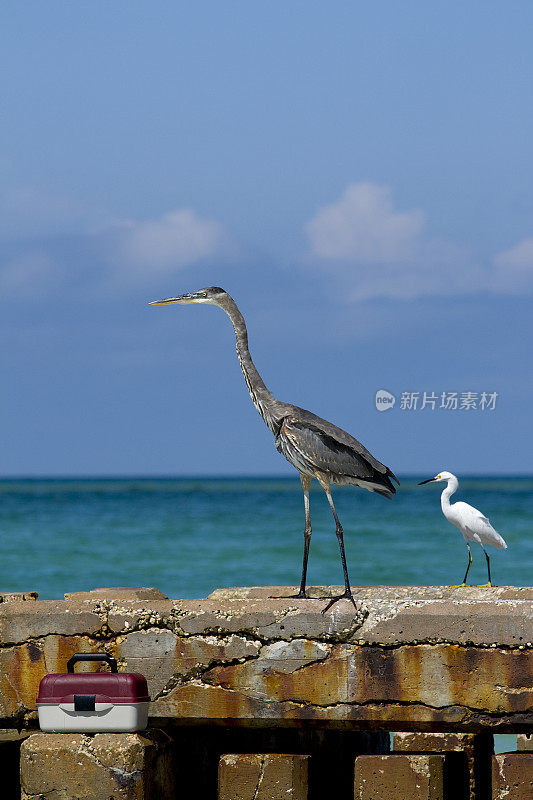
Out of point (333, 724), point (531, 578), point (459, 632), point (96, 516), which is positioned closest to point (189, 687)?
point (333, 724)

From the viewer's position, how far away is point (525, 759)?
14.1 feet

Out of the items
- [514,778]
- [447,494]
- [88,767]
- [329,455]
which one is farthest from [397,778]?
[447,494]

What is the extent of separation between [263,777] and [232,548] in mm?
22652

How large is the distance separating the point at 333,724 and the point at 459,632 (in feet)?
1.94

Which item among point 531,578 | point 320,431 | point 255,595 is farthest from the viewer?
point 531,578

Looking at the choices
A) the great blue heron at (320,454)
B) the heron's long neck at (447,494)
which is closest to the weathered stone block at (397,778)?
the great blue heron at (320,454)

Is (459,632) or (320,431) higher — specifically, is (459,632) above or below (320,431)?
below

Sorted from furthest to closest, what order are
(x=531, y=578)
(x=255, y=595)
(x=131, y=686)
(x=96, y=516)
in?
(x=96, y=516) → (x=531, y=578) → (x=255, y=595) → (x=131, y=686)

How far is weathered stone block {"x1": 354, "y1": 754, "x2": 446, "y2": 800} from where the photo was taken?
4320 mm

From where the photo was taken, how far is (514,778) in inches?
169

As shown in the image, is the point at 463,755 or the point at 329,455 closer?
the point at 463,755

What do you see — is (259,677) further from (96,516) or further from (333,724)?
(96,516)

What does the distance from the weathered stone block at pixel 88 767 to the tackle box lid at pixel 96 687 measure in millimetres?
140

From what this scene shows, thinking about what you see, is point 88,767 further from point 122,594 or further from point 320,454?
point 320,454
